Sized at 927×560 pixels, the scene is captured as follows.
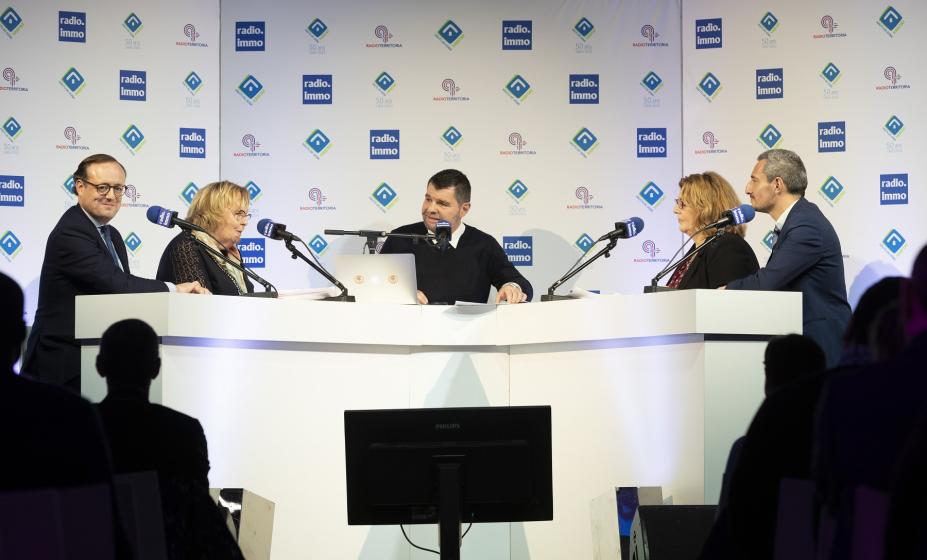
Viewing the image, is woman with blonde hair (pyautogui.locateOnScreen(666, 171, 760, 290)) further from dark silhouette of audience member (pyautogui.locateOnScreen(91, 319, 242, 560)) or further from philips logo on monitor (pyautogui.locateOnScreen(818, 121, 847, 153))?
dark silhouette of audience member (pyautogui.locateOnScreen(91, 319, 242, 560))

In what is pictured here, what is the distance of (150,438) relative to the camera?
2.92 metres

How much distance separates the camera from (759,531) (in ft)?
8.17

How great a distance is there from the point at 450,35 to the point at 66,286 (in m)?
3.82

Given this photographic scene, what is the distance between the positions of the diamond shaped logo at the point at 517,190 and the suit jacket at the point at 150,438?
4.93 meters

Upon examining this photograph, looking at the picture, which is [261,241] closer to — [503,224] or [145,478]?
[503,224]

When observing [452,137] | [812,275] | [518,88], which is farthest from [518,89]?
[812,275]

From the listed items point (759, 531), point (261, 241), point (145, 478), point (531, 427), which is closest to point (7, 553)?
point (145, 478)

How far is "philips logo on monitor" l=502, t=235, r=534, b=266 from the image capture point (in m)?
7.68

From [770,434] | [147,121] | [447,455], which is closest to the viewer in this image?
[770,434]

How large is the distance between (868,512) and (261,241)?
6138 millimetres

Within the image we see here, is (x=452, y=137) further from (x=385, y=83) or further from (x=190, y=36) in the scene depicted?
(x=190, y=36)

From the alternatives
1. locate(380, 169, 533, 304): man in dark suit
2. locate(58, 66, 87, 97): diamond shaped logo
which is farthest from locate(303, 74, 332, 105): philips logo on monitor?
locate(58, 66, 87, 97): diamond shaped logo

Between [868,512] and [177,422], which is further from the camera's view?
[177,422]

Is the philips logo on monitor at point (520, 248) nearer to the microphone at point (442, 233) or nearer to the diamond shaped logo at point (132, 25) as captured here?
the microphone at point (442, 233)
